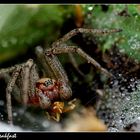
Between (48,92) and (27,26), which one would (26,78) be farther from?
(27,26)

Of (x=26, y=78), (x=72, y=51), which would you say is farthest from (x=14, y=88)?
(x=72, y=51)

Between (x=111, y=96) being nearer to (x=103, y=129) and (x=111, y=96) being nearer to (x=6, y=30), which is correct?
(x=103, y=129)

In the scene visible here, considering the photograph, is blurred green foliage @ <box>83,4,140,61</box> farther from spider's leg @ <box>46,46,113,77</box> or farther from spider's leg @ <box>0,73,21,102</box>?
spider's leg @ <box>0,73,21,102</box>

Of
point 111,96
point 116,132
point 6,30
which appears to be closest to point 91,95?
point 111,96

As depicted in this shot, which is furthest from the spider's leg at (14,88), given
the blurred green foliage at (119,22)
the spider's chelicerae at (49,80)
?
the blurred green foliage at (119,22)

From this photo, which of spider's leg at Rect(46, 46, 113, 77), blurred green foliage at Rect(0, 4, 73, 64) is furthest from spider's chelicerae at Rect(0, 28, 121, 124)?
blurred green foliage at Rect(0, 4, 73, 64)
